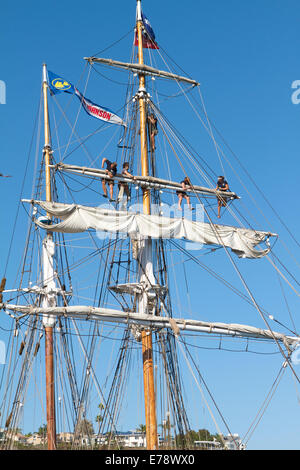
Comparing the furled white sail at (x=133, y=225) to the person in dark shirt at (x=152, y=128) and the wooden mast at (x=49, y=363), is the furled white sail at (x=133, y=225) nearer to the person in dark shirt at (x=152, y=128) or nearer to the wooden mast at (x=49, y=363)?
the wooden mast at (x=49, y=363)

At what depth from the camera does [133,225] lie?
37.4m

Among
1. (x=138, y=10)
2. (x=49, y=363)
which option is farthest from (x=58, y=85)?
(x=49, y=363)

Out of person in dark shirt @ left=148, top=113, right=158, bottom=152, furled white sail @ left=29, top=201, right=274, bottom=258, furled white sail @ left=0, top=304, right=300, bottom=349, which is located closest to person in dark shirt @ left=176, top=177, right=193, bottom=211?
furled white sail @ left=29, top=201, right=274, bottom=258

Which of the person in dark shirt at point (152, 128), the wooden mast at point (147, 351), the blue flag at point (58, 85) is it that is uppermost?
the blue flag at point (58, 85)

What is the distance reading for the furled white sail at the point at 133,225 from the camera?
36.8m

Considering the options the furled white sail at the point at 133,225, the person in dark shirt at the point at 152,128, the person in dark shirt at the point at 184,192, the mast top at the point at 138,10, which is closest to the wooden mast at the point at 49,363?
the furled white sail at the point at 133,225

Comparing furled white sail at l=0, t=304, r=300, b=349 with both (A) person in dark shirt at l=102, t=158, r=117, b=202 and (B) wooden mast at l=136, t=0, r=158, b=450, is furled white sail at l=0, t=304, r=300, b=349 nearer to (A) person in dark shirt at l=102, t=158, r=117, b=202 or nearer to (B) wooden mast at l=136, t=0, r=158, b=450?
(B) wooden mast at l=136, t=0, r=158, b=450

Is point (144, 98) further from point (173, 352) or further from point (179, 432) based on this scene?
point (179, 432)

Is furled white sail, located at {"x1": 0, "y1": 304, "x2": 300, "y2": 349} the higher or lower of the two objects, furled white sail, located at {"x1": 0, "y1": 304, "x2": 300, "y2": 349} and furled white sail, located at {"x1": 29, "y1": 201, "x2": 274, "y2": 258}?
the lower

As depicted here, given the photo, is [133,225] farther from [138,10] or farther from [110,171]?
[138,10]

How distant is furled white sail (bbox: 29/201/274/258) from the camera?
36812mm

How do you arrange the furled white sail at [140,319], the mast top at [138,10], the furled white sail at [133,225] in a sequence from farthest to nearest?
the mast top at [138,10] < the furled white sail at [133,225] < the furled white sail at [140,319]

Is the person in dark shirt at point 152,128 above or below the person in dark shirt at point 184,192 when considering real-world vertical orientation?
above
